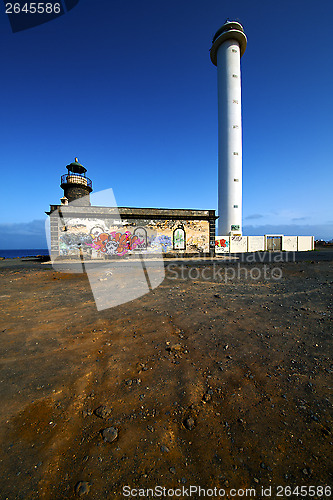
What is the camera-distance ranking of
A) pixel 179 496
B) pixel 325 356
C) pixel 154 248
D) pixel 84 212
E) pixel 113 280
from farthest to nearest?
pixel 154 248 < pixel 84 212 < pixel 113 280 < pixel 325 356 < pixel 179 496

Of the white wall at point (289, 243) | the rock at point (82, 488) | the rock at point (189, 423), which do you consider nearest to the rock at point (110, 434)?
the rock at point (82, 488)

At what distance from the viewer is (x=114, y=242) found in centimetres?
1808

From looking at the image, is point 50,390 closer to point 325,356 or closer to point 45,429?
point 45,429

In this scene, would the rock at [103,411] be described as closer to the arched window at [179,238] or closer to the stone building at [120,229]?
the stone building at [120,229]

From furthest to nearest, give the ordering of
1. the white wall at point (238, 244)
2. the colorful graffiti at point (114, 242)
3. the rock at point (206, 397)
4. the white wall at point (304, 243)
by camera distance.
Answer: the white wall at point (304, 243) < the white wall at point (238, 244) < the colorful graffiti at point (114, 242) < the rock at point (206, 397)

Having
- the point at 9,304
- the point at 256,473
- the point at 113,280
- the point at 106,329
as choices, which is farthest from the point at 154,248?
the point at 256,473

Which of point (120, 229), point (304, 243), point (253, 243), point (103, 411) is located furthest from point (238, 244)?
point (103, 411)

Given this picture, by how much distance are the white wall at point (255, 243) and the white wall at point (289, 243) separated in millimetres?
3618

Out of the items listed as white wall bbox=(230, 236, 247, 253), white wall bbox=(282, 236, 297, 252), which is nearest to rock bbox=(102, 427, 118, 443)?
white wall bbox=(230, 236, 247, 253)

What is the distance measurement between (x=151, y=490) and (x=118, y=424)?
62 cm

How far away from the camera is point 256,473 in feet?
4.88

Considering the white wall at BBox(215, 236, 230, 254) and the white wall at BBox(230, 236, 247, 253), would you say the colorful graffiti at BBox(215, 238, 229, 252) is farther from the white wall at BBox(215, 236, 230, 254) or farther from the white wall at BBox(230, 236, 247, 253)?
the white wall at BBox(230, 236, 247, 253)

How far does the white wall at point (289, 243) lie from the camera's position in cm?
2706

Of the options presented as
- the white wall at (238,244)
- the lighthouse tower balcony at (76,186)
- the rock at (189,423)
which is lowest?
the rock at (189,423)
